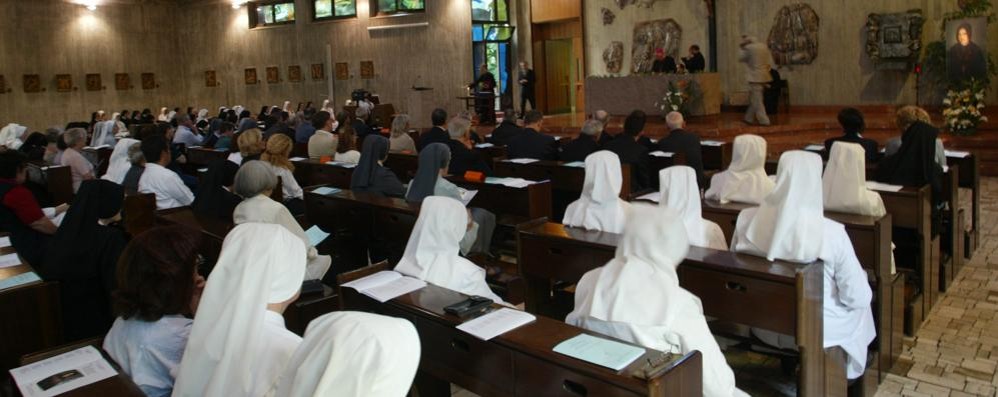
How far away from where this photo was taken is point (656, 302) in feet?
10.1

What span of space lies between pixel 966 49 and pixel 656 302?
12.5 meters

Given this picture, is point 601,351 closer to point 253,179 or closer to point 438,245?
point 438,245

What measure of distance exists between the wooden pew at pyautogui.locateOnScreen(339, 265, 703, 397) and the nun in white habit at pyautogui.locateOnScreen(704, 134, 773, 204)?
10.8 feet

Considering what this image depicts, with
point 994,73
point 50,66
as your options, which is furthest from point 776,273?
point 50,66

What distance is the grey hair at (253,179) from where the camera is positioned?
514cm

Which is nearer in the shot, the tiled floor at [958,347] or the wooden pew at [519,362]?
the wooden pew at [519,362]

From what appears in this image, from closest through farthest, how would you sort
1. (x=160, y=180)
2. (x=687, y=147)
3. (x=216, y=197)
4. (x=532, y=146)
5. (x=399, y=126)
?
(x=216, y=197), (x=160, y=180), (x=687, y=147), (x=532, y=146), (x=399, y=126)

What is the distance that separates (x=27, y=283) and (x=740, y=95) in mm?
15266

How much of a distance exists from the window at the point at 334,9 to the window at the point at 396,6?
31.5 inches

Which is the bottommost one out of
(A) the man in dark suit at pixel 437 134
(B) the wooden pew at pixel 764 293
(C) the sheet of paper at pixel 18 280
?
(B) the wooden pew at pixel 764 293

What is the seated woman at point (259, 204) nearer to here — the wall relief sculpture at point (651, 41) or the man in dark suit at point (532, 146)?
the man in dark suit at point (532, 146)

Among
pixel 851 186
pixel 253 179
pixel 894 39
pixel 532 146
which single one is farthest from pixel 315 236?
pixel 894 39

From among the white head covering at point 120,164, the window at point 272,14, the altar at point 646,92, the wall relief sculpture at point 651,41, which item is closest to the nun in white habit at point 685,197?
the white head covering at point 120,164

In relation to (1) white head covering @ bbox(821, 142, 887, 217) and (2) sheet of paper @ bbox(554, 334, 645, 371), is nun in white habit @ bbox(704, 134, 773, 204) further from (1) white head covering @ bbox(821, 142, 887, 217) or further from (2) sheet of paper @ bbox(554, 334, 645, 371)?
(2) sheet of paper @ bbox(554, 334, 645, 371)
